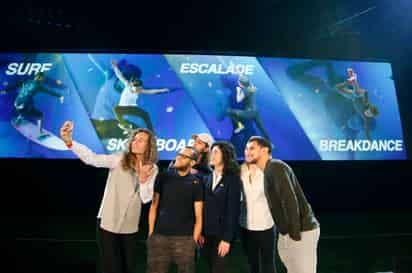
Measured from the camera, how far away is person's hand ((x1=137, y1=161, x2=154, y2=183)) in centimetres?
222

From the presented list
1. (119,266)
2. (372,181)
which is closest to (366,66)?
(372,181)

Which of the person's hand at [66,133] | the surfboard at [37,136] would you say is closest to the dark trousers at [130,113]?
the surfboard at [37,136]

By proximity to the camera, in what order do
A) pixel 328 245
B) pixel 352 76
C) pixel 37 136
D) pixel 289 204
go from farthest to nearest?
pixel 352 76, pixel 37 136, pixel 328 245, pixel 289 204

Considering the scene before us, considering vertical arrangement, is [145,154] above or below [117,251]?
above

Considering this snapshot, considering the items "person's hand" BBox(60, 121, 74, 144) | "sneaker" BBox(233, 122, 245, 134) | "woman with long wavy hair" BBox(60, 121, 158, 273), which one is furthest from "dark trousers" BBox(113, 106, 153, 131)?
"woman with long wavy hair" BBox(60, 121, 158, 273)

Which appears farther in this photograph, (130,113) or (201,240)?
(130,113)

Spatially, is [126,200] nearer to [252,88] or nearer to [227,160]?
[227,160]

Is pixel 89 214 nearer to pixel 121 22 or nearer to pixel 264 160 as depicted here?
pixel 121 22

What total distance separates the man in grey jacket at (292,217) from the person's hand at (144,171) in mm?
744

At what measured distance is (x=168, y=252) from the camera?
2.08 m

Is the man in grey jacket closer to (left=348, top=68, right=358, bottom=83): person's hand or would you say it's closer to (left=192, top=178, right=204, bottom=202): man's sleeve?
(left=192, top=178, right=204, bottom=202): man's sleeve

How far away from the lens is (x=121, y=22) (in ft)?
20.2

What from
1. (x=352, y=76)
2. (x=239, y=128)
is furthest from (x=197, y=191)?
(x=352, y=76)

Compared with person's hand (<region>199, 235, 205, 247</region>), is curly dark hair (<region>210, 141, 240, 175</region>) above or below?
above
